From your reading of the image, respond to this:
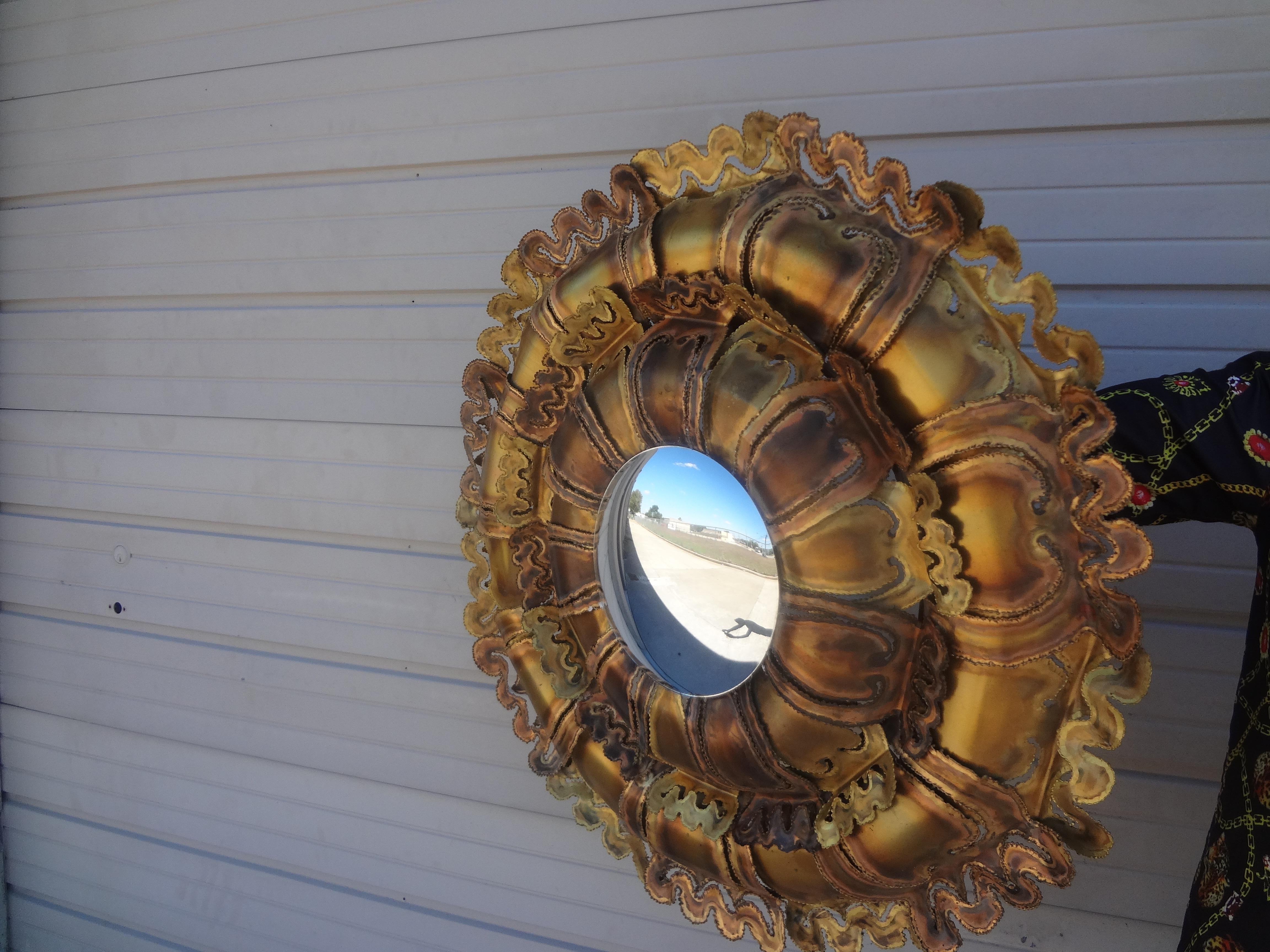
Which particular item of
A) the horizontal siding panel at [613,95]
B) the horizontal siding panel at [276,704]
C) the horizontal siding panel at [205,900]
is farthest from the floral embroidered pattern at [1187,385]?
the horizontal siding panel at [205,900]

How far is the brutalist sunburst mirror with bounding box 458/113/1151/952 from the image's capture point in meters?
0.68

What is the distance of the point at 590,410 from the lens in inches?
37.5

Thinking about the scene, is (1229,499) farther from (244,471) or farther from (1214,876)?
(244,471)

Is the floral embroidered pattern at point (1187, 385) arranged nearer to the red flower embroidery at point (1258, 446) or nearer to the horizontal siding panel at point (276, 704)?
the red flower embroidery at point (1258, 446)

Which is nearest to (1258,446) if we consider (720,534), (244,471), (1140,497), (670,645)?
(1140,497)

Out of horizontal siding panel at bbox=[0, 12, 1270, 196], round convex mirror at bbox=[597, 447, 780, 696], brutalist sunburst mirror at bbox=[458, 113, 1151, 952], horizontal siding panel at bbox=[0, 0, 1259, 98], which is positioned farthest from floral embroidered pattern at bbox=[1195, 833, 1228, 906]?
horizontal siding panel at bbox=[0, 0, 1259, 98]

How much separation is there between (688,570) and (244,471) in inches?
54.4

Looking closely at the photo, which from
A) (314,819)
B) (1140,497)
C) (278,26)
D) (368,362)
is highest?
(278,26)

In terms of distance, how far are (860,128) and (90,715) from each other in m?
2.40

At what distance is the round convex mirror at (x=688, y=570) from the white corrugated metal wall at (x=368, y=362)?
0.73 m

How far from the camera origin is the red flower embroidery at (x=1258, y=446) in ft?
2.45

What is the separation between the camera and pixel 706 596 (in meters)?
0.90

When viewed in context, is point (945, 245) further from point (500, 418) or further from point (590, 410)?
point (500, 418)

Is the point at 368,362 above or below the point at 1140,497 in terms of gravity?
above
